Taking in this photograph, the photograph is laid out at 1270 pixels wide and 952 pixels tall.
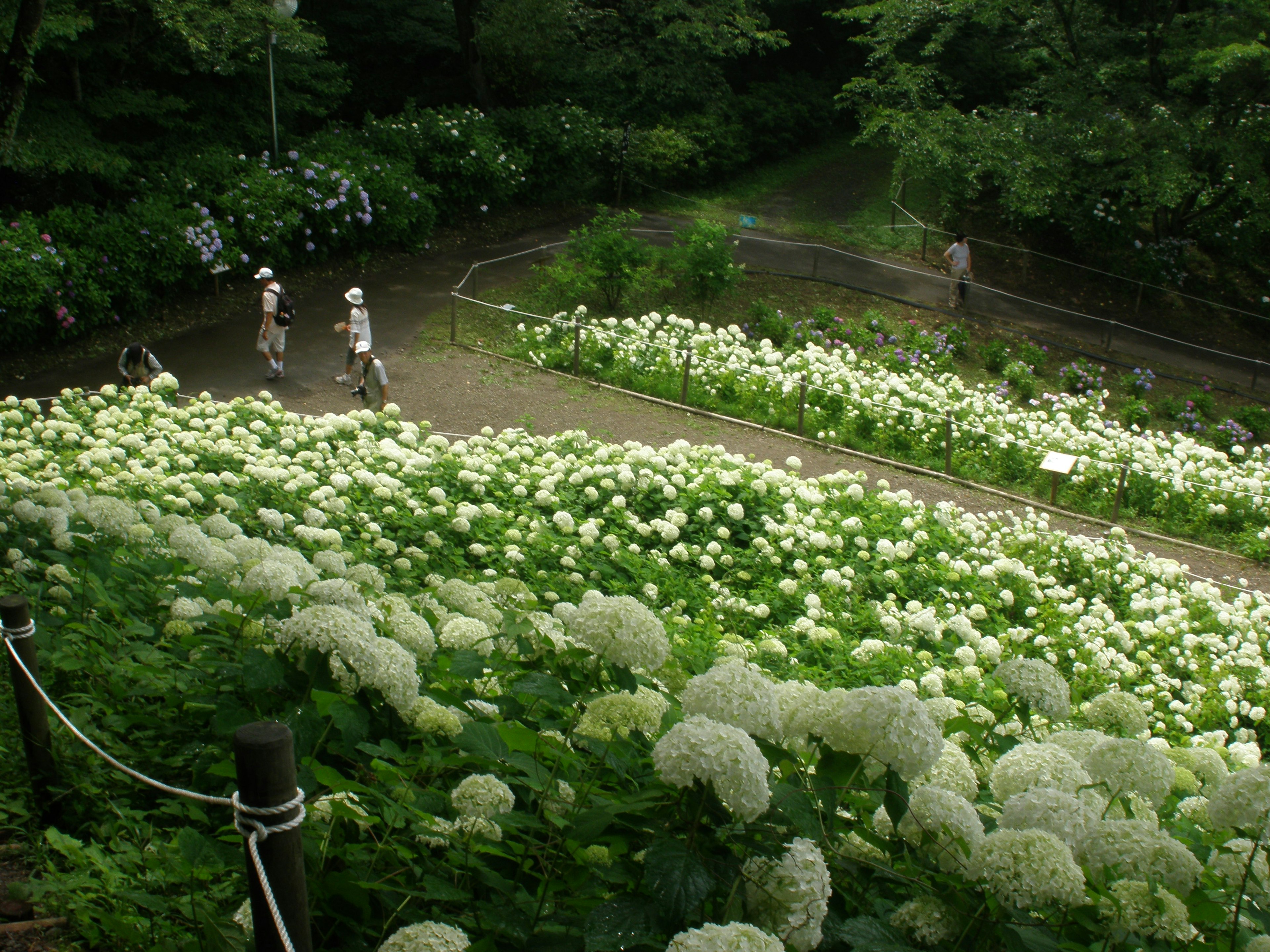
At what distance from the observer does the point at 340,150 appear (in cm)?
1794

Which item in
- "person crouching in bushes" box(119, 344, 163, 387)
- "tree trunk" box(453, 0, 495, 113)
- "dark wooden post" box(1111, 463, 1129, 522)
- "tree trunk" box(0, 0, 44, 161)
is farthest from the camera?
"tree trunk" box(453, 0, 495, 113)

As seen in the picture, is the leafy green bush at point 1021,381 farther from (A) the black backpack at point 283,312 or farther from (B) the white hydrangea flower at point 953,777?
(B) the white hydrangea flower at point 953,777

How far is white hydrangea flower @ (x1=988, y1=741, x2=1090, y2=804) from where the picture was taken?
2789 mm

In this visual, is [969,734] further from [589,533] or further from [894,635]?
[589,533]

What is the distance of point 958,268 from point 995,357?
8.85 ft

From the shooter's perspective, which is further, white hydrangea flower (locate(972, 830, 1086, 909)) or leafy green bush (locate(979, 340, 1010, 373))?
leafy green bush (locate(979, 340, 1010, 373))

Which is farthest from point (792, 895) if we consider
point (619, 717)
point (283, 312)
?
point (283, 312)

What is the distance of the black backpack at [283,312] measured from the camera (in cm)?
1267

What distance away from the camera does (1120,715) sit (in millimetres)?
3484

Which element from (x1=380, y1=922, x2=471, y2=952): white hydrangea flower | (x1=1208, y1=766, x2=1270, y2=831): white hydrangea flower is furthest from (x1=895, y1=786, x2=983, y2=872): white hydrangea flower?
(x1=380, y1=922, x2=471, y2=952): white hydrangea flower

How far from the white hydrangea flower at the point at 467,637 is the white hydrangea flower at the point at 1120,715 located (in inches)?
82.4

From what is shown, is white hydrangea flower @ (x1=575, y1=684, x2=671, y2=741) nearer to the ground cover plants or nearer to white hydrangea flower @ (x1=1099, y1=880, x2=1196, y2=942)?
→ the ground cover plants

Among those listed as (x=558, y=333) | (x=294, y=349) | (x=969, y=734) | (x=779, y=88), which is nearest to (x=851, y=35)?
(x=779, y=88)

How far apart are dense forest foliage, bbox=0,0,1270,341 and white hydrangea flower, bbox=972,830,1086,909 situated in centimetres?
1318
